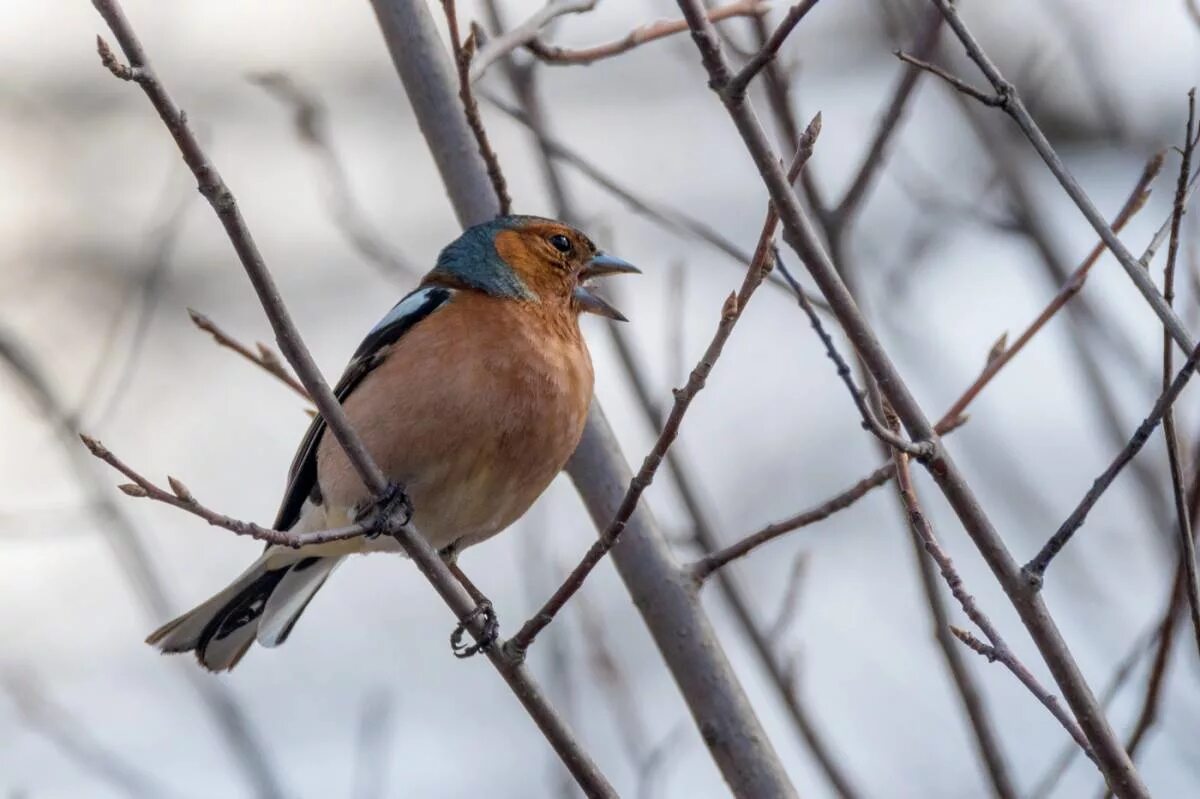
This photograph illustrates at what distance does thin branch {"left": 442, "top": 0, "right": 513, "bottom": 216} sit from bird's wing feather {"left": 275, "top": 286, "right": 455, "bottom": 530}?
0.53m

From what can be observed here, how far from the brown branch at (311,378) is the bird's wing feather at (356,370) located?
107cm

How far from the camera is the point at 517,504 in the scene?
16.1ft

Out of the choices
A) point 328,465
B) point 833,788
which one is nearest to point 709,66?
point 833,788

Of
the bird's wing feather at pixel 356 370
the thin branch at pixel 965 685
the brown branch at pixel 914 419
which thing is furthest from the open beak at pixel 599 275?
the brown branch at pixel 914 419

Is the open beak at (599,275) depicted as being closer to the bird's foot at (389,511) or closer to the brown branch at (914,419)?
the bird's foot at (389,511)

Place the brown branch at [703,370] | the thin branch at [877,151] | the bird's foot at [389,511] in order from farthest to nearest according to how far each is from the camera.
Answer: the thin branch at [877,151] → the bird's foot at [389,511] → the brown branch at [703,370]

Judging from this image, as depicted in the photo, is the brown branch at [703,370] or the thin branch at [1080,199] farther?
the brown branch at [703,370]

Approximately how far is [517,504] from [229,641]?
1.29 meters

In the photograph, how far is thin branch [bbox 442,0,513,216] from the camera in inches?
170

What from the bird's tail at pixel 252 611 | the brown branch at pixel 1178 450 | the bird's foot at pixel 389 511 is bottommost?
the bird's tail at pixel 252 611

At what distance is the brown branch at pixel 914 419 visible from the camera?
9.22ft

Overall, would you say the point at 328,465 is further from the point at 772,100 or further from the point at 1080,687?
the point at 1080,687

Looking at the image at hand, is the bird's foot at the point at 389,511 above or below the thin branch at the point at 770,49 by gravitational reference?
below

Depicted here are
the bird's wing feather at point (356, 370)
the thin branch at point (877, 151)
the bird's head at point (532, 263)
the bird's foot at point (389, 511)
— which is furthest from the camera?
the bird's head at point (532, 263)
